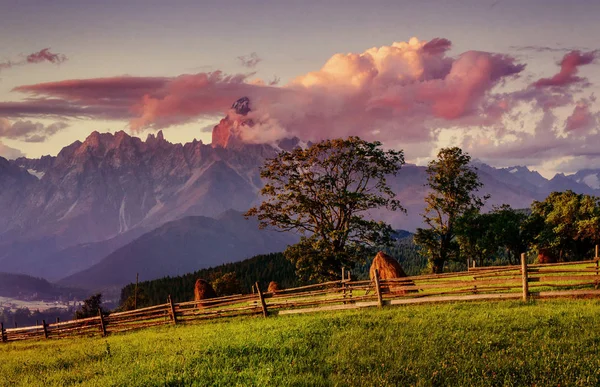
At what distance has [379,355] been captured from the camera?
13453 millimetres

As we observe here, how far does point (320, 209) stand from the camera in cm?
4844

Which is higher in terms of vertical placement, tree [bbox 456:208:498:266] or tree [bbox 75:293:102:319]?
tree [bbox 456:208:498:266]

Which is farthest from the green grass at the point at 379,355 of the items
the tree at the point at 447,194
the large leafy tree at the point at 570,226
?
the large leafy tree at the point at 570,226

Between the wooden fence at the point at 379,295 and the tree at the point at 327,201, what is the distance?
1350cm

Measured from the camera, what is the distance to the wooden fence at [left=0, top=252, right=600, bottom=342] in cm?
2335

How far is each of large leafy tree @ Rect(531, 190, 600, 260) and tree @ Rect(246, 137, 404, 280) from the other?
30.9m

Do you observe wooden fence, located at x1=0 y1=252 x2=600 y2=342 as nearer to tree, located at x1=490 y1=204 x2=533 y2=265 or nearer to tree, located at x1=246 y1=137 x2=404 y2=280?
tree, located at x1=246 y1=137 x2=404 y2=280

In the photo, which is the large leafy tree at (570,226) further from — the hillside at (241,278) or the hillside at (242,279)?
the hillside at (241,278)

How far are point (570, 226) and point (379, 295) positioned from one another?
2143 inches

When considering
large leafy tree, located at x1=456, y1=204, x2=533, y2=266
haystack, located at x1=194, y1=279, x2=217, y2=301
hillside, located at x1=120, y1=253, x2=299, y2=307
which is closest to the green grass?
haystack, located at x1=194, y1=279, x2=217, y2=301

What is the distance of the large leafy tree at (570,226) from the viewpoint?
208 ft

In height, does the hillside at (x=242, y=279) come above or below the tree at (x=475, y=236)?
below

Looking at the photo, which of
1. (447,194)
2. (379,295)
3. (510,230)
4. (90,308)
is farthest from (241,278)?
(379,295)

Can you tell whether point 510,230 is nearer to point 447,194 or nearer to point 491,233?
point 491,233
